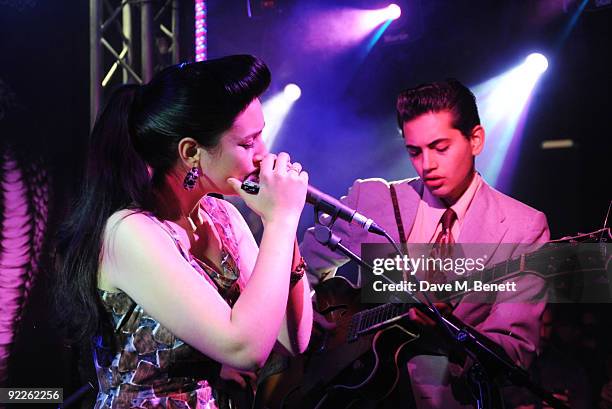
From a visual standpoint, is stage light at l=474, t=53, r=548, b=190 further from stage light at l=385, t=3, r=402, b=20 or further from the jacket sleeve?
stage light at l=385, t=3, r=402, b=20

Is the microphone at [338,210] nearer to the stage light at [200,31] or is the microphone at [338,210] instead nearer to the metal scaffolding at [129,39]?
the metal scaffolding at [129,39]

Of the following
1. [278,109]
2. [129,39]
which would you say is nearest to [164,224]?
[278,109]

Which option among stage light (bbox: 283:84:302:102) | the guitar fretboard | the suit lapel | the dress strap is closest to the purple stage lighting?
stage light (bbox: 283:84:302:102)

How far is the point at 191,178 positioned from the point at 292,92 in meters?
1.97

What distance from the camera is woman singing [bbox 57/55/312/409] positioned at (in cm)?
146

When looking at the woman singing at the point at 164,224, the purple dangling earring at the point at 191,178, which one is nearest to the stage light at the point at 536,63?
the woman singing at the point at 164,224

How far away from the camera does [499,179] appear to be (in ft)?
9.70

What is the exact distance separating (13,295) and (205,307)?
1949 millimetres

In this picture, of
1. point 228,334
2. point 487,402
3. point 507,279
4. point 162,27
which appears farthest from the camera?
point 162,27

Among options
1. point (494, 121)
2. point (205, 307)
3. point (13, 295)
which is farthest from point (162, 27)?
point (205, 307)

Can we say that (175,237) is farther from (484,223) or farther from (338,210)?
(484,223)

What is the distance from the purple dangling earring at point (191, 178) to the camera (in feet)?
5.46

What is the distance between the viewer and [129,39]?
3.56 metres

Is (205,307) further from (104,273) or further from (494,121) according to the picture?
(494,121)
